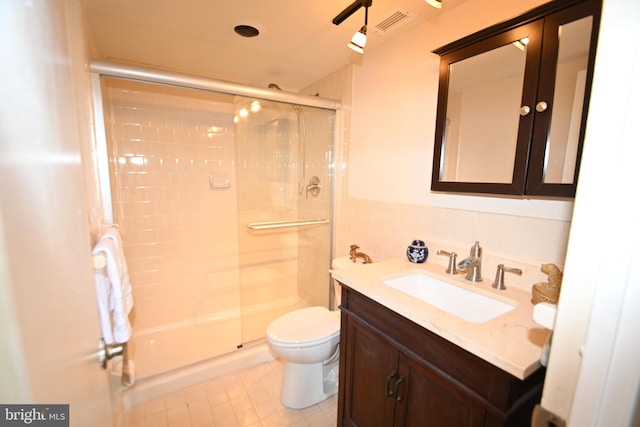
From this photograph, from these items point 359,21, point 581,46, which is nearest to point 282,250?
point 359,21

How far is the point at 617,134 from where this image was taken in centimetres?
28

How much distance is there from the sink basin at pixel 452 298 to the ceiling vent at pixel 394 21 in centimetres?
135

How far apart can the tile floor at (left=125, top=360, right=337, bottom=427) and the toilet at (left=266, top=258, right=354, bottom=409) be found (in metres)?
0.07

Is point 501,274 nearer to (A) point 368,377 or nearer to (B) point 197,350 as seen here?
(A) point 368,377

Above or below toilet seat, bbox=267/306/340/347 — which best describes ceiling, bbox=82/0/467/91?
above

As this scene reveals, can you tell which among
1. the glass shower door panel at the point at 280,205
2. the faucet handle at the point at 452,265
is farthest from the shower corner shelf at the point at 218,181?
the faucet handle at the point at 452,265

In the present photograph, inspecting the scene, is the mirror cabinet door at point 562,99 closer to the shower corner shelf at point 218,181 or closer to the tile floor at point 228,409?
the tile floor at point 228,409

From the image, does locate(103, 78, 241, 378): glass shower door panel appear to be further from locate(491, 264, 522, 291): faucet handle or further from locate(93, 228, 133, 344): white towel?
locate(491, 264, 522, 291): faucet handle

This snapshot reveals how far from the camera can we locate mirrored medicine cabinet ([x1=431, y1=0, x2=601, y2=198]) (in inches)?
36.0

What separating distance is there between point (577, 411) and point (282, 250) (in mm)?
2511

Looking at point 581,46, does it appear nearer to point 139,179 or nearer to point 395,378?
point 395,378

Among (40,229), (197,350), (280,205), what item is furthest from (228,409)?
(40,229)

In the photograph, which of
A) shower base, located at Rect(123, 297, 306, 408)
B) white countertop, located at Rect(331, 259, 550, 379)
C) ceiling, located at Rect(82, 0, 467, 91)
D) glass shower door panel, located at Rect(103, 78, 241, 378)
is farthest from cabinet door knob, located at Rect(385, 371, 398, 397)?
ceiling, located at Rect(82, 0, 467, 91)

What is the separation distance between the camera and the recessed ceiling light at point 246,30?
5.06 ft
